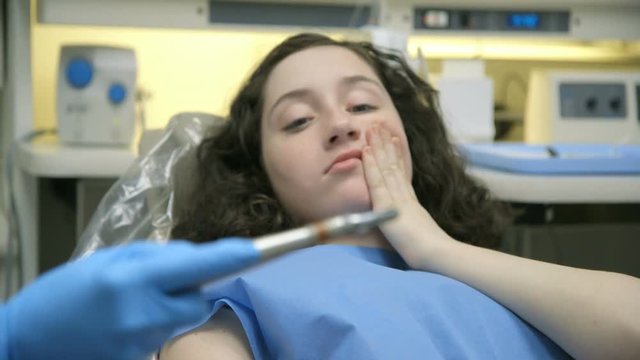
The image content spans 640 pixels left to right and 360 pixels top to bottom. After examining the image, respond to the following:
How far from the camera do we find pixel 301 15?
1.80m

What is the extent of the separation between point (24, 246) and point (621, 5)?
63.0 inches

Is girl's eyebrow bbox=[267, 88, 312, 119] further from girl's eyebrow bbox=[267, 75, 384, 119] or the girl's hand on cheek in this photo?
the girl's hand on cheek

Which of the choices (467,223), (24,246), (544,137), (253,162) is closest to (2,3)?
(24,246)

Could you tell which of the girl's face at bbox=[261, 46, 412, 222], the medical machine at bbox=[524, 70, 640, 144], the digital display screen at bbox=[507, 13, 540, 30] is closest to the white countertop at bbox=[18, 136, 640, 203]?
the girl's face at bbox=[261, 46, 412, 222]

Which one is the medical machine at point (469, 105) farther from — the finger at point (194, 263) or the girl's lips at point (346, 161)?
the finger at point (194, 263)

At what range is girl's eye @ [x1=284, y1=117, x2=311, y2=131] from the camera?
3.57ft

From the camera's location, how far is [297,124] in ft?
3.61

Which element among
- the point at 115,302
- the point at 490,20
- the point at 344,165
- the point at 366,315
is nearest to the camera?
the point at 115,302

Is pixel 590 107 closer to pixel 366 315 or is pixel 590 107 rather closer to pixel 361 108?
pixel 361 108

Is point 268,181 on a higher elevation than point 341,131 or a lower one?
lower

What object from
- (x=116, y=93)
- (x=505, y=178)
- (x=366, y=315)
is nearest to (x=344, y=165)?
(x=366, y=315)

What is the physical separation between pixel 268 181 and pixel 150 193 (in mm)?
211

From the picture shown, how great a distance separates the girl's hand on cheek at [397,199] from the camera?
1001 mm

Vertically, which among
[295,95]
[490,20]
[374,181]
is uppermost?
[490,20]
